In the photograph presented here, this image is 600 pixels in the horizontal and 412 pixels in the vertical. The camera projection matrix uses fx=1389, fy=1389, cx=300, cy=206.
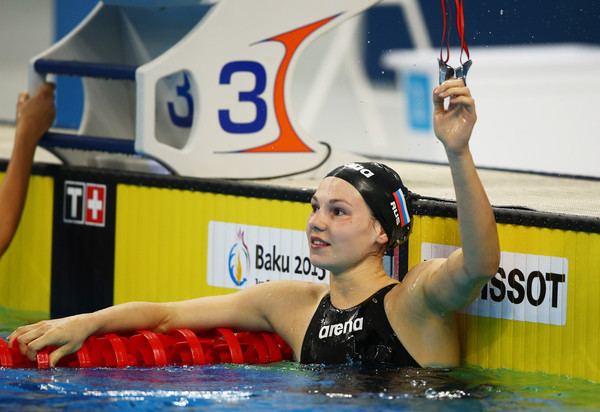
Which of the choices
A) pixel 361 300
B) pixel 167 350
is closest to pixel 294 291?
pixel 361 300

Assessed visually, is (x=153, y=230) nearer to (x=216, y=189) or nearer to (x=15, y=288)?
(x=216, y=189)

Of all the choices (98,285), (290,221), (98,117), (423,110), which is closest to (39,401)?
(290,221)

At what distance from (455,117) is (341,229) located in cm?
49

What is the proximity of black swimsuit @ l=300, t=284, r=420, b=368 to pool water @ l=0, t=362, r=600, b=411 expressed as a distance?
51 millimetres

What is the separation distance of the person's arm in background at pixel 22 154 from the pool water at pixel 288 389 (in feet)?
3.86

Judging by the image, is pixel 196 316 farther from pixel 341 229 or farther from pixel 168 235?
pixel 168 235

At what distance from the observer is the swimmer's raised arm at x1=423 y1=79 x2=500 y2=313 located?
3488 mm

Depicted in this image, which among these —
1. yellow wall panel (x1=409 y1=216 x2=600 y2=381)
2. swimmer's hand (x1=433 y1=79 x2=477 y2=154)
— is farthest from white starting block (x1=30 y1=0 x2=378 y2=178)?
swimmer's hand (x1=433 y1=79 x2=477 y2=154)

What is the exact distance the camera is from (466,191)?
349cm

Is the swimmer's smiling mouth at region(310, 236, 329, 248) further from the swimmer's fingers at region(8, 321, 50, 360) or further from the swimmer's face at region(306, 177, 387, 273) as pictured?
the swimmer's fingers at region(8, 321, 50, 360)

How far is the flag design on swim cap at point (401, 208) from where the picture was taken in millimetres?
3852

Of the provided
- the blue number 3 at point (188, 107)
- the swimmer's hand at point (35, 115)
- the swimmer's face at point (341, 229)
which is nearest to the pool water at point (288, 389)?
the swimmer's face at point (341, 229)

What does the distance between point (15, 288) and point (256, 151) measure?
110 cm

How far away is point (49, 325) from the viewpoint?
385 centimetres
